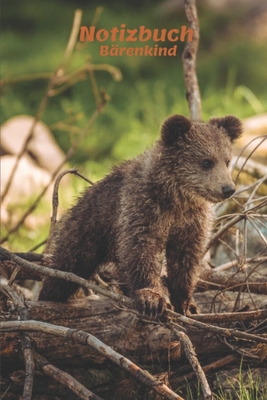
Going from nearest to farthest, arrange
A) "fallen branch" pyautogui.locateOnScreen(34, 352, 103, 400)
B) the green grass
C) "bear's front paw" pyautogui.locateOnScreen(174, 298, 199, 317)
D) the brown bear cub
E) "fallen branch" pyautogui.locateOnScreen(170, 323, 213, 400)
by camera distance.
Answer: "fallen branch" pyautogui.locateOnScreen(170, 323, 213, 400)
"fallen branch" pyautogui.locateOnScreen(34, 352, 103, 400)
the green grass
the brown bear cub
"bear's front paw" pyautogui.locateOnScreen(174, 298, 199, 317)

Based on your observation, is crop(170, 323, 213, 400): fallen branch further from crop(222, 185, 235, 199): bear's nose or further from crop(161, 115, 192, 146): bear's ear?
crop(161, 115, 192, 146): bear's ear

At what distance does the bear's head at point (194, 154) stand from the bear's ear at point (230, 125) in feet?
0.33

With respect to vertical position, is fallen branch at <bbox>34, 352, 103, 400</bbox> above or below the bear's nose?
below

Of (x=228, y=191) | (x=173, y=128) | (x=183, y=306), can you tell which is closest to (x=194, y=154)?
(x=173, y=128)

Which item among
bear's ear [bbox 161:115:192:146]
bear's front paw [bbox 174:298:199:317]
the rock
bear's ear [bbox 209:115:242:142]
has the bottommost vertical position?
bear's front paw [bbox 174:298:199:317]

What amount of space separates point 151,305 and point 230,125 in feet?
3.63

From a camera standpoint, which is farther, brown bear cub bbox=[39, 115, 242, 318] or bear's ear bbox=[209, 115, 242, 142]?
bear's ear bbox=[209, 115, 242, 142]

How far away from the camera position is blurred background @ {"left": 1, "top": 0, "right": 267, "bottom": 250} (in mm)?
10094

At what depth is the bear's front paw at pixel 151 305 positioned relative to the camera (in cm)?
383

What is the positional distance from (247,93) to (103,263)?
556 cm

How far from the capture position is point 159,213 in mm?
4191

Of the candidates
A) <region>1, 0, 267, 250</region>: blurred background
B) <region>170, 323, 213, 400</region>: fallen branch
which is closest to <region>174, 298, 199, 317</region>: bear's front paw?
<region>170, 323, 213, 400</region>: fallen branch

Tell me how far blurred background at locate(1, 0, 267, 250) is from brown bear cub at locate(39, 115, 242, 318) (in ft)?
12.1

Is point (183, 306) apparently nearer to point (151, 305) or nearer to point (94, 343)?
point (151, 305)
